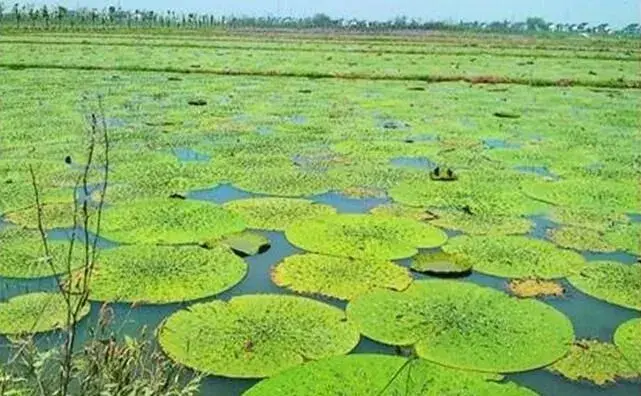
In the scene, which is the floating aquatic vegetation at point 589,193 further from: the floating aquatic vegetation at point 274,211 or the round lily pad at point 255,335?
the round lily pad at point 255,335

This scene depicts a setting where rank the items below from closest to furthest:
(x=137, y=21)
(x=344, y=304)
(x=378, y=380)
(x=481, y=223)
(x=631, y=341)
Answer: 1. (x=378, y=380)
2. (x=631, y=341)
3. (x=344, y=304)
4. (x=481, y=223)
5. (x=137, y=21)

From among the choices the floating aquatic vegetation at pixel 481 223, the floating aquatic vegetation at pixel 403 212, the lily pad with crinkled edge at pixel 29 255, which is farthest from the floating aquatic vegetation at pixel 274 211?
the lily pad with crinkled edge at pixel 29 255

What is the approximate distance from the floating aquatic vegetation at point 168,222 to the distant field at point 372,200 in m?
A: 0.02

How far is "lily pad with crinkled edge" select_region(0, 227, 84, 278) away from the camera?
298cm

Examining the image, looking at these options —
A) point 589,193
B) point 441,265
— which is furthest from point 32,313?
point 589,193

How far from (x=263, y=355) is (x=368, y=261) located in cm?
102

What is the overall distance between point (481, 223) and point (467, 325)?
1377 mm

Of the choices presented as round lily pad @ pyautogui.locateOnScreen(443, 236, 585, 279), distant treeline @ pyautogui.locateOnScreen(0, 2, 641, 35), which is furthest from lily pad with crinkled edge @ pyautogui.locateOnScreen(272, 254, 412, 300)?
distant treeline @ pyautogui.locateOnScreen(0, 2, 641, 35)

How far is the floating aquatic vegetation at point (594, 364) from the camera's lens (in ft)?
7.54

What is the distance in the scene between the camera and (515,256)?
331cm

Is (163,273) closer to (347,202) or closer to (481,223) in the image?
(347,202)

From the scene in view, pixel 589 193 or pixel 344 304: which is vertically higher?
pixel 589 193

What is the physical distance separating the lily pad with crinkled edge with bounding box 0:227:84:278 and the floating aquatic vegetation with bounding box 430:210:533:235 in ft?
6.70

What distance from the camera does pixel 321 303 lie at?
107 inches
